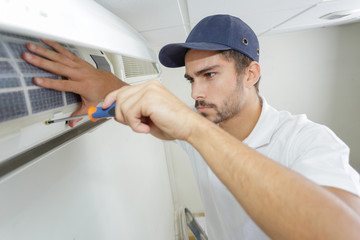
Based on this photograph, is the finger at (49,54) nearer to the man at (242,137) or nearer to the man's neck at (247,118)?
the man at (242,137)

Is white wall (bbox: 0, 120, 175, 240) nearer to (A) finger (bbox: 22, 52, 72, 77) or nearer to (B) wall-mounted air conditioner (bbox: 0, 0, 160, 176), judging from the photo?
(B) wall-mounted air conditioner (bbox: 0, 0, 160, 176)

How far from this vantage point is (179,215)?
2.64 meters

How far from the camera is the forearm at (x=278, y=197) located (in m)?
0.38

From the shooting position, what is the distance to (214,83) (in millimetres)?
917

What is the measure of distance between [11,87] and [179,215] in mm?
2732

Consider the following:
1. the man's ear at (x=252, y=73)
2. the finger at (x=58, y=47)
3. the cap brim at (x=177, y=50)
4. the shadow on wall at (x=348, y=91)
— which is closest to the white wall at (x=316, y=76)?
the shadow on wall at (x=348, y=91)

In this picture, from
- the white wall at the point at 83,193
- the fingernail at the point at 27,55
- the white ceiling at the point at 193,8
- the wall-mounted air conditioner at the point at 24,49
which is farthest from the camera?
the white ceiling at the point at 193,8

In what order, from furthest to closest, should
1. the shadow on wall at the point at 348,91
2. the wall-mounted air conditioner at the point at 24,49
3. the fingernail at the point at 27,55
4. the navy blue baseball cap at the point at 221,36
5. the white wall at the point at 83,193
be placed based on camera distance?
the shadow on wall at the point at 348,91 → the navy blue baseball cap at the point at 221,36 → the white wall at the point at 83,193 → the fingernail at the point at 27,55 → the wall-mounted air conditioner at the point at 24,49

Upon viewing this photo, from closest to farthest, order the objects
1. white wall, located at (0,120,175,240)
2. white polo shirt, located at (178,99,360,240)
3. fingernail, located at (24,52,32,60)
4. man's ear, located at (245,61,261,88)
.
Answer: fingernail, located at (24,52,32,60)
white wall, located at (0,120,175,240)
white polo shirt, located at (178,99,360,240)
man's ear, located at (245,61,261,88)

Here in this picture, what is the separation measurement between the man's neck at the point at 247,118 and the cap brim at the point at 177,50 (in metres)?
0.34

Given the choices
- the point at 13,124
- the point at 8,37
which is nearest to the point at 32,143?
the point at 13,124

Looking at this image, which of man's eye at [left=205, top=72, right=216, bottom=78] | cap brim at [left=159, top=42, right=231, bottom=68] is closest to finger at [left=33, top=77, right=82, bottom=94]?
cap brim at [left=159, top=42, right=231, bottom=68]

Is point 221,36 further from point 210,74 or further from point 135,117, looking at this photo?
point 135,117

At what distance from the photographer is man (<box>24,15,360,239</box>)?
40 cm
